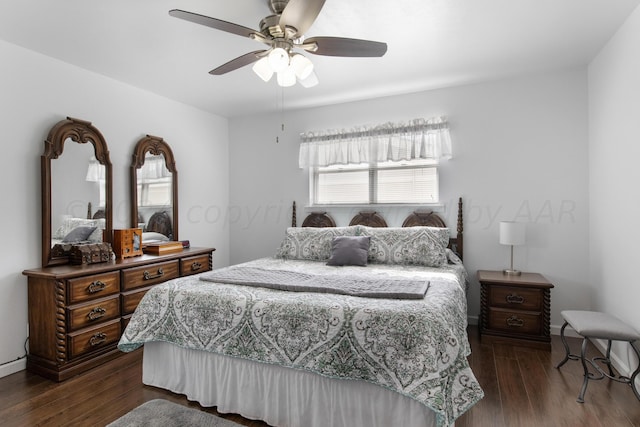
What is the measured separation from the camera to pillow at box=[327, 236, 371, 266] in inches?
128

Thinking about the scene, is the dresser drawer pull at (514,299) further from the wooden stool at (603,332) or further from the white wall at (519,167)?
the wooden stool at (603,332)

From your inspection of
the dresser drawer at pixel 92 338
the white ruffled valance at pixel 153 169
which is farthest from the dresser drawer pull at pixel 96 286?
the white ruffled valance at pixel 153 169

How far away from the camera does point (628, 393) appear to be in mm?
2242

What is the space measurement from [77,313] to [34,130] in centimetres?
156

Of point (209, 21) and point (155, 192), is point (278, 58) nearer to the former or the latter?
point (209, 21)

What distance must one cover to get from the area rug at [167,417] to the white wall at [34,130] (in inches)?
56.1

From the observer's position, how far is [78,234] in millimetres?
3055

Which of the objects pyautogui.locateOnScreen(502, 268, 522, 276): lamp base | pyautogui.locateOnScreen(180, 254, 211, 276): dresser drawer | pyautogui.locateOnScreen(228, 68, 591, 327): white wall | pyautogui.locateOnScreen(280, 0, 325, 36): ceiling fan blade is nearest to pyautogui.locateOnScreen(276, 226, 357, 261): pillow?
pyautogui.locateOnScreen(228, 68, 591, 327): white wall

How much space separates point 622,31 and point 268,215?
3973 mm

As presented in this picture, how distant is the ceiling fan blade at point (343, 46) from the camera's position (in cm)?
200

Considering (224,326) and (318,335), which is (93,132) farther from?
(318,335)

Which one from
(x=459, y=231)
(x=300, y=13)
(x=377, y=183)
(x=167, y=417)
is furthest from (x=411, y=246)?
(x=167, y=417)

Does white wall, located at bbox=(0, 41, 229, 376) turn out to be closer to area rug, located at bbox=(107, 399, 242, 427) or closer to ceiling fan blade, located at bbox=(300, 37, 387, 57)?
area rug, located at bbox=(107, 399, 242, 427)

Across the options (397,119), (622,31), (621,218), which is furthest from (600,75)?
(397,119)
